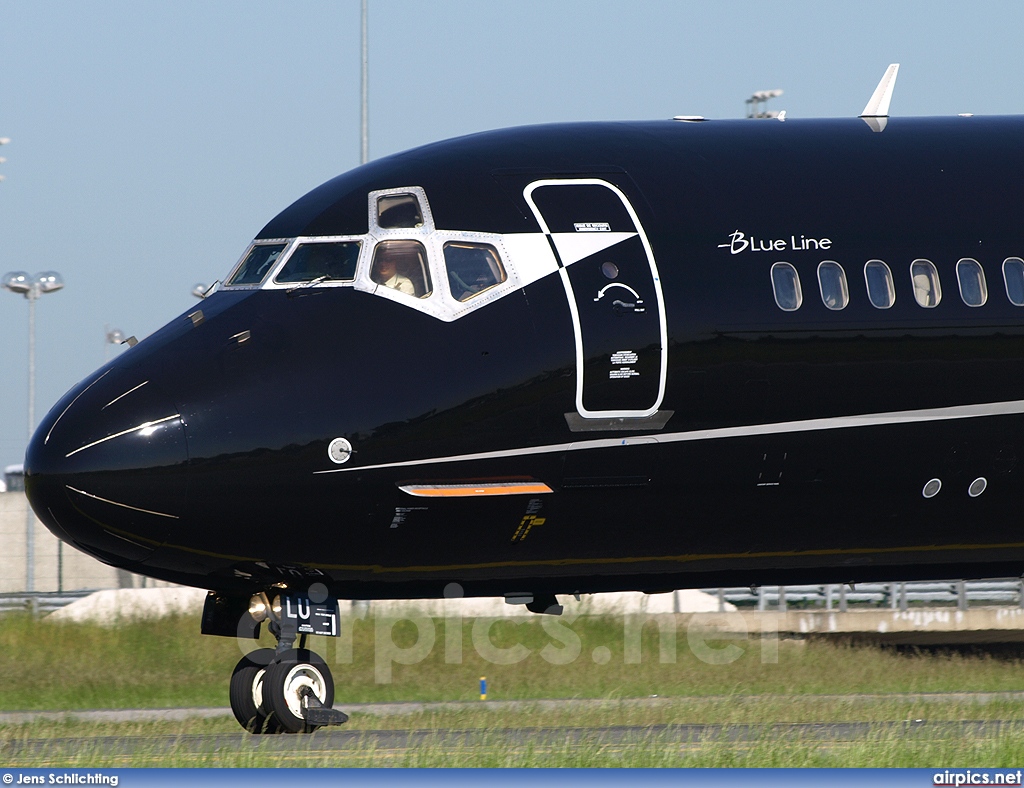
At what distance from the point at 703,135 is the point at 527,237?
109 inches

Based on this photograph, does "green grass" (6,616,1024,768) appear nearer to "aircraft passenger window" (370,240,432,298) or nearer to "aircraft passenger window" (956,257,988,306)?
"aircraft passenger window" (370,240,432,298)

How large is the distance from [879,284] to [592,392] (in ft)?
10.1

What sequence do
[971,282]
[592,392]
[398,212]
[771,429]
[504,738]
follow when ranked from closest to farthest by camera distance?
[592,392]
[398,212]
[771,429]
[971,282]
[504,738]

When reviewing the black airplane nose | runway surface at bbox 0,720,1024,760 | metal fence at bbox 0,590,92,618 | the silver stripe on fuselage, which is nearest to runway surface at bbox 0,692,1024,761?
runway surface at bbox 0,720,1024,760

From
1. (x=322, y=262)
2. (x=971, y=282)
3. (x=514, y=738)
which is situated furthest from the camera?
(x=514, y=738)

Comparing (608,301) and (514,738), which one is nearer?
(608,301)

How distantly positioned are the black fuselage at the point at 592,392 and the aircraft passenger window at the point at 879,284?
9 cm

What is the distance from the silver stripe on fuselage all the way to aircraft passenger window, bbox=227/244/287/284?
2165 mm

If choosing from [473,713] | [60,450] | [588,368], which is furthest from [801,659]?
[60,450]

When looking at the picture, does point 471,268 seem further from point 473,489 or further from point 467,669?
point 467,669

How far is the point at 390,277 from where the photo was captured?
14883 millimetres

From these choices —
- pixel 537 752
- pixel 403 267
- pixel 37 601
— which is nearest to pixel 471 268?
pixel 403 267

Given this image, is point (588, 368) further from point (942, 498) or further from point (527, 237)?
point (942, 498)

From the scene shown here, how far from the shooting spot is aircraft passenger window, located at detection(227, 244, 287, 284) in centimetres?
1520
